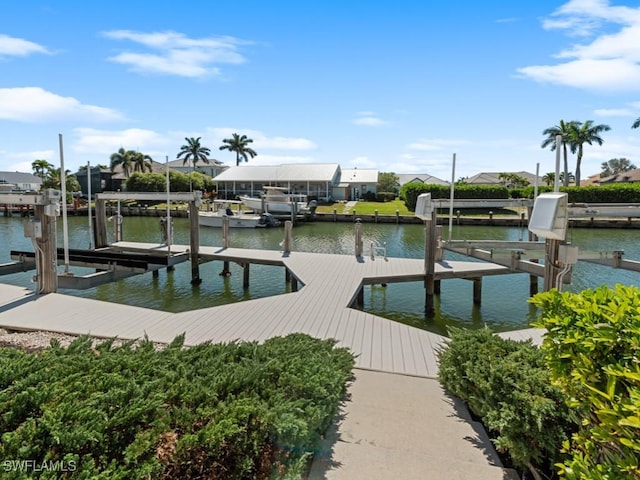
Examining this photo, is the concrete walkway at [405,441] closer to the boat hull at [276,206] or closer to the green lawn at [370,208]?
the boat hull at [276,206]

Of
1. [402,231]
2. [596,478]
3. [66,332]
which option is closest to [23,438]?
[596,478]

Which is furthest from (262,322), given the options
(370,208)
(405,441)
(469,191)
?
(370,208)

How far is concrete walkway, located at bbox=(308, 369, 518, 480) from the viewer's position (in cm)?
293

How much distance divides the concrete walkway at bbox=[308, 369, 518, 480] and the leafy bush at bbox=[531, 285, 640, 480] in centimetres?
90

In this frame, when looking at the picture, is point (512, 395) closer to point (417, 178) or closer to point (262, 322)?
point (262, 322)

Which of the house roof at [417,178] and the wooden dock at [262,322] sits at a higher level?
the house roof at [417,178]

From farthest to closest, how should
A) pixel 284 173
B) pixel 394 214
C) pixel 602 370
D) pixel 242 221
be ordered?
1. pixel 284 173
2. pixel 394 214
3. pixel 242 221
4. pixel 602 370

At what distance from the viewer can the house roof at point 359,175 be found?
53188 mm

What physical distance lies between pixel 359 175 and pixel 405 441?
2084 inches

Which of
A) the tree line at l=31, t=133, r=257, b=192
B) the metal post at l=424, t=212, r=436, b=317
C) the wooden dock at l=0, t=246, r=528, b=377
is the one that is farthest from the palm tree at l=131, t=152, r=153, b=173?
the metal post at l=424, t=212, r=436, b=317

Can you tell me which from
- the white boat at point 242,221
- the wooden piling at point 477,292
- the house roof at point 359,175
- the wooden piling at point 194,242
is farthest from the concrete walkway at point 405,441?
the house roof at point 359,175

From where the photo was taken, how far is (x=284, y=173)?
171 feet

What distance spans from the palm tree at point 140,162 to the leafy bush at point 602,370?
6350cm

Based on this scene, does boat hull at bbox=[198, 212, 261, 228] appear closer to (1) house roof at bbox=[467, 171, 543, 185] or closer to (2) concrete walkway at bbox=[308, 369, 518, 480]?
(2) concrete walkway at bbox=[308, 369, 518, 480]
